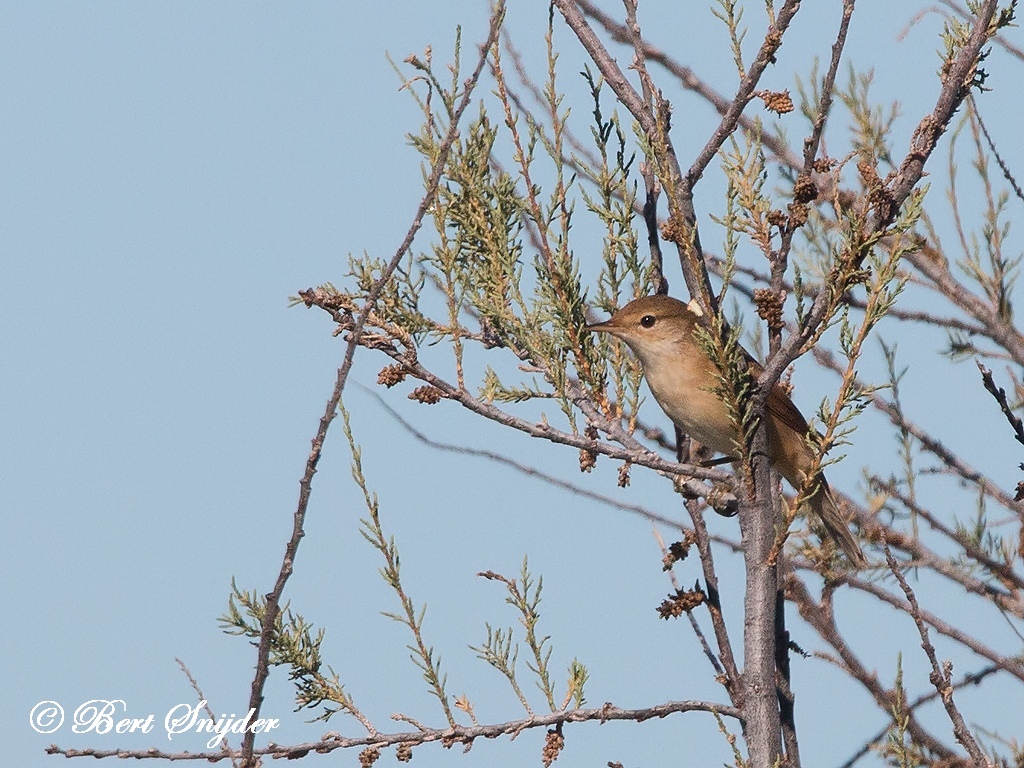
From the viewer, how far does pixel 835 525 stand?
5.16m

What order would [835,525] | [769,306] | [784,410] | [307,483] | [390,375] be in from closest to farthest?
[307,483]
[769,306]
[390,375]
[835,525]
[784,410]

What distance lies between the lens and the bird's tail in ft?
16.6

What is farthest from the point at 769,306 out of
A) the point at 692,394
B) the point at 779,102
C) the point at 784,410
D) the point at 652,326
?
the point at 784,410

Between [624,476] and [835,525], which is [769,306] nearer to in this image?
[624,476]

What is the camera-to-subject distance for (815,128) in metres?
3.35

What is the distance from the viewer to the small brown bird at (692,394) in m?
4.33

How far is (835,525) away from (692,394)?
0.92 metres

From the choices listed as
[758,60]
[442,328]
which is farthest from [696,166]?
[442,328]

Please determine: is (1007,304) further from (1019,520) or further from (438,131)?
(438,131)

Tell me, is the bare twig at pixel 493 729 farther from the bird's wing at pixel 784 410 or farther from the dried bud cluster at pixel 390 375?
the bird's wing at pixel 784 410

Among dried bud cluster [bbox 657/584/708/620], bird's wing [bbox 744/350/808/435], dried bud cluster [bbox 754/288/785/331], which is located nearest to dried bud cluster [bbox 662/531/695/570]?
dried bud cluster [bbox 657/584/708/620]

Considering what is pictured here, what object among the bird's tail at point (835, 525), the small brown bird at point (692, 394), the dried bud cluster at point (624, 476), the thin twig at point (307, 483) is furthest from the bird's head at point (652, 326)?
the thin twig at point (307, 483)

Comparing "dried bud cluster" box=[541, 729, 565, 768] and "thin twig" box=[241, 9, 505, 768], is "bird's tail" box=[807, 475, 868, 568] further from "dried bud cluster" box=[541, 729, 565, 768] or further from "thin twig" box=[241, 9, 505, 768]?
"thin twig" box=[241, 9, 505, 768]

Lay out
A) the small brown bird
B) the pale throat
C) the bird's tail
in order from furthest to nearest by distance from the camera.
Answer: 1. the bird's tail
2. the pale throat
3. the small brown bird
